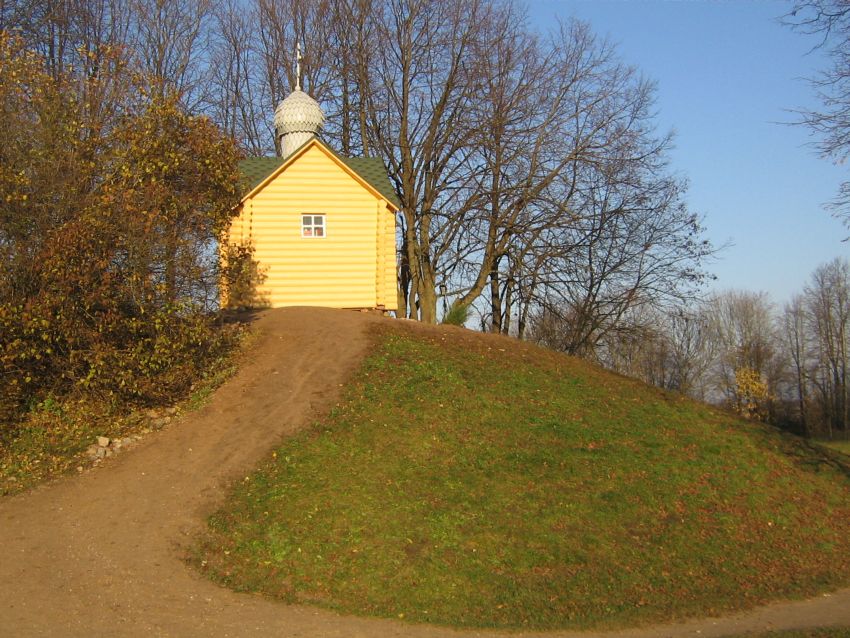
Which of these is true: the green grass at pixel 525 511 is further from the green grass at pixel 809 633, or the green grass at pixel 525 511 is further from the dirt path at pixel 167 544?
the green grass at pixel 809 633

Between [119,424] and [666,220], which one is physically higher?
[666,220]

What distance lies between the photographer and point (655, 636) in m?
9.02

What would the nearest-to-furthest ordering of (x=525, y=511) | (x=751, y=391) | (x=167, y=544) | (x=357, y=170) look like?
(x=167, y=544) → (x=525, y=511) → (x=357, y=170) → (x=751, y=391)

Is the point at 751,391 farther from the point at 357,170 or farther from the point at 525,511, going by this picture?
the point at 525,511

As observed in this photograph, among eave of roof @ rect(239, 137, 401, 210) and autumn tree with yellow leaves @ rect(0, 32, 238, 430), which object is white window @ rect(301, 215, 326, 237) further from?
autumn tree with yellow leaves @ rect(0, 32, 238, 430)

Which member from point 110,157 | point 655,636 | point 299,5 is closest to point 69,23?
point 299,5

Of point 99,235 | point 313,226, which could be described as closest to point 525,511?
point 99,235

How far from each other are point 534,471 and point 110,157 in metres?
10.3

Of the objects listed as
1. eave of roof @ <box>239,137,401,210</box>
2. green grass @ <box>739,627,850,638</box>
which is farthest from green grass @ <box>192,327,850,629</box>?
eave of roof @ <box>239,137,401,210</box>

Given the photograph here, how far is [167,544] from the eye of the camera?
1088cm

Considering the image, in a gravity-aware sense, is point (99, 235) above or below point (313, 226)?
below

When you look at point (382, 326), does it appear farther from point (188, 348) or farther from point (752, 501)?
point (752, 501)

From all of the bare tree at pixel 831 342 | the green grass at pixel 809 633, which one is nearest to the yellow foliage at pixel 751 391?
the bare tree at pixel 831 342

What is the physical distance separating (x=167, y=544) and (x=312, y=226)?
1251 cm
